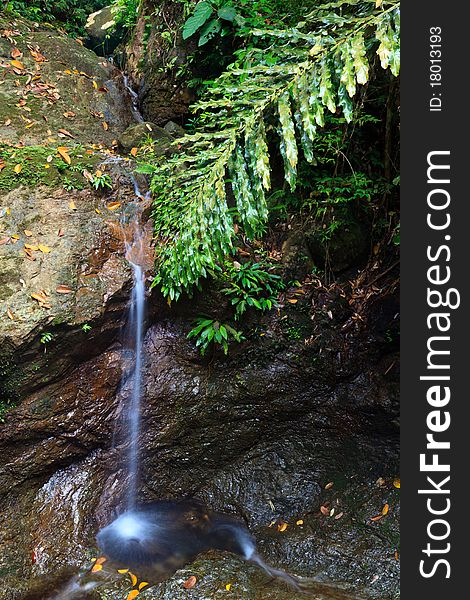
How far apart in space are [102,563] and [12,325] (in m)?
2.30

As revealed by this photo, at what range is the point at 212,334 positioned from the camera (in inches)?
187

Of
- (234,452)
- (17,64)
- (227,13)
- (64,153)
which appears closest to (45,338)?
(234,452)

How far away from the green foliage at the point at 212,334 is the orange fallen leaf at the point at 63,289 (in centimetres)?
133

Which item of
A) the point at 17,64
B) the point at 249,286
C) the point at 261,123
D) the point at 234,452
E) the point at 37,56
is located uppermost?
the point at 37,56

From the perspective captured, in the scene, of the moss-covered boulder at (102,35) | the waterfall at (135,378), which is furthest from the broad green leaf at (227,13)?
the moss-covered boulder at (102,35)

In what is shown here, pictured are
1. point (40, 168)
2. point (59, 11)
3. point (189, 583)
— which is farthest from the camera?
point (59, 11)

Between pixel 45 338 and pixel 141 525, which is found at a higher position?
pixel 45 338

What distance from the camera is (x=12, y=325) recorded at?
3.96 m

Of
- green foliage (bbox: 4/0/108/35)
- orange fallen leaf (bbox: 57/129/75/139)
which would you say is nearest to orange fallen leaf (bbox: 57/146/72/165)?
orange fallen leaf (bbox: 57/129/75/139)

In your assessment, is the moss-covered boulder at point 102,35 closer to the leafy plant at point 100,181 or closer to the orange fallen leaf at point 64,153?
the orange fallen leaf at point 64,153

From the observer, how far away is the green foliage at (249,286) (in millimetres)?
4859

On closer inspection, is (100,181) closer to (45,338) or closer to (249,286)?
(45,338)

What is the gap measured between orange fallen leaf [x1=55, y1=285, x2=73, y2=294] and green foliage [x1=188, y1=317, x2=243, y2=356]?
4.35ft

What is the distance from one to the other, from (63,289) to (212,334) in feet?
5.15
